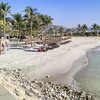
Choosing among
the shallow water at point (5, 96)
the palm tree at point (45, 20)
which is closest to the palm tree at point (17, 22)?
the palm tree at point (45, 20)

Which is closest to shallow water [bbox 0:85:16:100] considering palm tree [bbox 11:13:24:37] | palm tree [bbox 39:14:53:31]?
palm tree [bbox 11:13:24:37]

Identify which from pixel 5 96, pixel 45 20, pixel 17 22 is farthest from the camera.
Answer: pixel 45 20

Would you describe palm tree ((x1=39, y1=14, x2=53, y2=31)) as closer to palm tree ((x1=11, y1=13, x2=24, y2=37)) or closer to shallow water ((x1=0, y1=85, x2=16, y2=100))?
palm tree ((x1=11, y1=13, x2=24, y2=37))

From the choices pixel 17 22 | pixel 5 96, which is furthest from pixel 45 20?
pixel 5 96

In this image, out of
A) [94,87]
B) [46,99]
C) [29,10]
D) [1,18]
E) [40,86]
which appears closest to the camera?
[46,99]

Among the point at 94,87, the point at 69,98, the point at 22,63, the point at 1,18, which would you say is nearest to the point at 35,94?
the point at 69,98

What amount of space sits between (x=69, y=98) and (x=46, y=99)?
163 centimetres

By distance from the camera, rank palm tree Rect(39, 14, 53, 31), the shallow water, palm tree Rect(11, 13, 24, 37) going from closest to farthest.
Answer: the shallow water
palm tree Rect(11, 13, 24, 37)
palm tree Rect(39, 14, 53, 31)

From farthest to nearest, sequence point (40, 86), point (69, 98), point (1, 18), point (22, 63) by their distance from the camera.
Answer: point (1, 18)
point (22, 63)
point (40, 86)
point (69, 98)

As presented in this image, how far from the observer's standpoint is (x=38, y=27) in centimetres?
6644

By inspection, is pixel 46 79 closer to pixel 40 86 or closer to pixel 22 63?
pixel 40 86

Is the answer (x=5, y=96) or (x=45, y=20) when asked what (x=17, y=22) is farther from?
(x=5, y=96)

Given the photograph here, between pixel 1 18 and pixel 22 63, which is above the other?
pixel 1 18

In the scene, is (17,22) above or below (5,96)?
above
